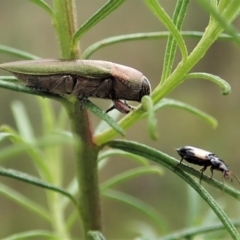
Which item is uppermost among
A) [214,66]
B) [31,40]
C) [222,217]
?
[31,40]

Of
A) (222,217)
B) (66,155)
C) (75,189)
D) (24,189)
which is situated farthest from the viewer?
(66,155)

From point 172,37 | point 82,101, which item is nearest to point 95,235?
point 82,101

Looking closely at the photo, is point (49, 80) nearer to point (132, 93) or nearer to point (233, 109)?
point (132, 93)

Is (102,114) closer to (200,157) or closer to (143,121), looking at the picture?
(200,157)

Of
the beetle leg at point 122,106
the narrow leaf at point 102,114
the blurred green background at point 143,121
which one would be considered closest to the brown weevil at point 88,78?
the beetle leg at point 122,106

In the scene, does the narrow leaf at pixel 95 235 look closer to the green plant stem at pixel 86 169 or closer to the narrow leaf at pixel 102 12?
the green plant stem at pixel 86 169

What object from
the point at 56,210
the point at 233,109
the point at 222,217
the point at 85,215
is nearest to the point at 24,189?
the point at 233,109

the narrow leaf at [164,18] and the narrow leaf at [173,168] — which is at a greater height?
the narrow leaf at [164,18]
